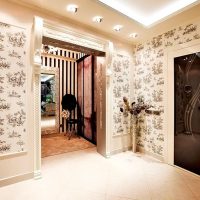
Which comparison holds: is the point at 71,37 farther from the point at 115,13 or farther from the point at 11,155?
the point at 11,155

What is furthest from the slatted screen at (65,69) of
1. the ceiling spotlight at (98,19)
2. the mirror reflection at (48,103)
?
the ceiling spotlight at (98,19)

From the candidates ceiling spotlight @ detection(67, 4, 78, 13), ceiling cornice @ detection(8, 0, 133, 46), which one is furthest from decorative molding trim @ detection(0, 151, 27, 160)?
ceiling spotlight @ detection(67, 4, 78, 13)

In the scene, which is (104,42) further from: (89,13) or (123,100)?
(123,100)

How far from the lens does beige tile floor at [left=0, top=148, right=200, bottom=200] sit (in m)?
2.00

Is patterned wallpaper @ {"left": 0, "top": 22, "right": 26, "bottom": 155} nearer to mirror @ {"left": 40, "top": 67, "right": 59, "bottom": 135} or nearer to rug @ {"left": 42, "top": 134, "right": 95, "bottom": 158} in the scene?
rug @ {"left": 42, "top": 134, "right": 95, "bottom": 158}

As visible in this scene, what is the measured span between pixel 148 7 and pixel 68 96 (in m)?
3.45

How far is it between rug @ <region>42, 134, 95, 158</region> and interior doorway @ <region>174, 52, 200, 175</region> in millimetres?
2193

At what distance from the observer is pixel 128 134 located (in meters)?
3.69

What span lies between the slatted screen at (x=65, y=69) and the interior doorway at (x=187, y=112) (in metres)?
3.37

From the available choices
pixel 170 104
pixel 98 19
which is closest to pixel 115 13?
pixel 98 19

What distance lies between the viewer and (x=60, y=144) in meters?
4.14

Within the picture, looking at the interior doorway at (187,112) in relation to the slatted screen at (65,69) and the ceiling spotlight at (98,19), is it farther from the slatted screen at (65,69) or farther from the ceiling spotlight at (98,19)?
the slatted screen at (65,69)

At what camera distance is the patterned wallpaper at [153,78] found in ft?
9.62

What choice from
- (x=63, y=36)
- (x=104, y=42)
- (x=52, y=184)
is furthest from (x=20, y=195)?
(x=104, y=42)
